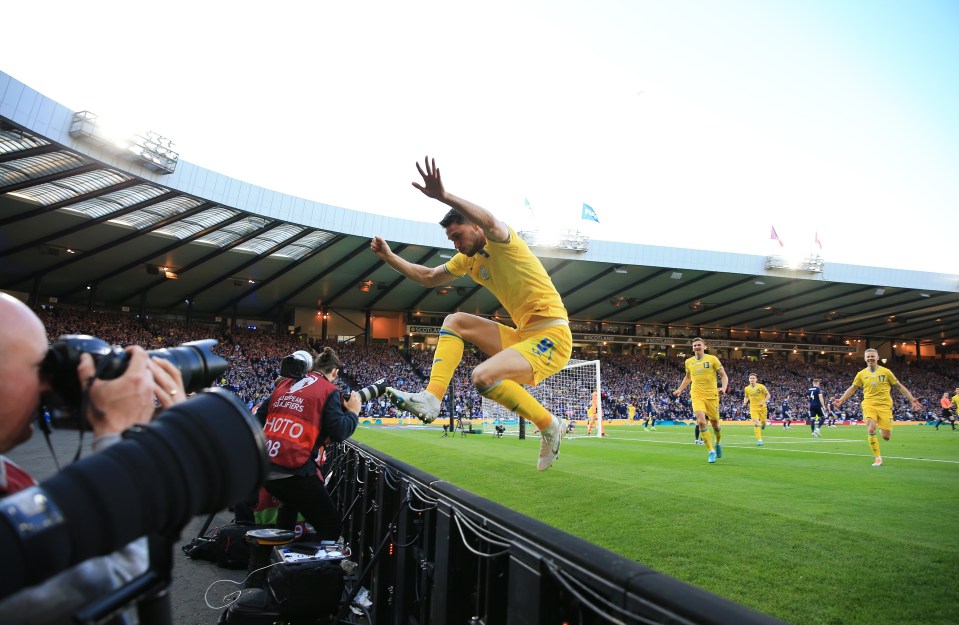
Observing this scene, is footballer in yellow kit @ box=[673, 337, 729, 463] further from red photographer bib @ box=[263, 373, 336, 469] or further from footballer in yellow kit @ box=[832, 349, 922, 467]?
red photographer bib @ box=[263, 373, 336, 469]

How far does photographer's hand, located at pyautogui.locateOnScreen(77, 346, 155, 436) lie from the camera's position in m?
1.11

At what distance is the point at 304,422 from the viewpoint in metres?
4.67

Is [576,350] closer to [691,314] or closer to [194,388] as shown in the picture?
[691,314]

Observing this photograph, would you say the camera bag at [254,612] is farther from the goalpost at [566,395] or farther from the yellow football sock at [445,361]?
the goalpost at [566,395]

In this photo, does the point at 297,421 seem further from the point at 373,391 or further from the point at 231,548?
the point at 231,548

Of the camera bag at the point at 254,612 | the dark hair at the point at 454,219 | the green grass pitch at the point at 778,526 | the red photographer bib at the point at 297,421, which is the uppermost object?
the dark hair at the point at 454,219

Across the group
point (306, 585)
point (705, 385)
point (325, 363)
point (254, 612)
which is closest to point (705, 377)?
point (705, 385)

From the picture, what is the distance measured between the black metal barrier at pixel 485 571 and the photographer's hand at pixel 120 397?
1.29m

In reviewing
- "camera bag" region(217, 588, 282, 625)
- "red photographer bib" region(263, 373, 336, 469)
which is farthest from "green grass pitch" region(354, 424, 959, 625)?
"camera bag" region(217, 588, 282, 625)

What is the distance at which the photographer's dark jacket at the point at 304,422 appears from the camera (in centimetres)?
457

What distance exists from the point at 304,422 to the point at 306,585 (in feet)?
4.88

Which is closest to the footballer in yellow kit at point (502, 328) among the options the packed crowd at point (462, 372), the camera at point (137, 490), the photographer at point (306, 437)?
the photographer at point (306, 437)

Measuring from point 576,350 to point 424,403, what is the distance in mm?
44470

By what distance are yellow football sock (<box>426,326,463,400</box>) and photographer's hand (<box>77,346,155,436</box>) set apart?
3.42 meters
